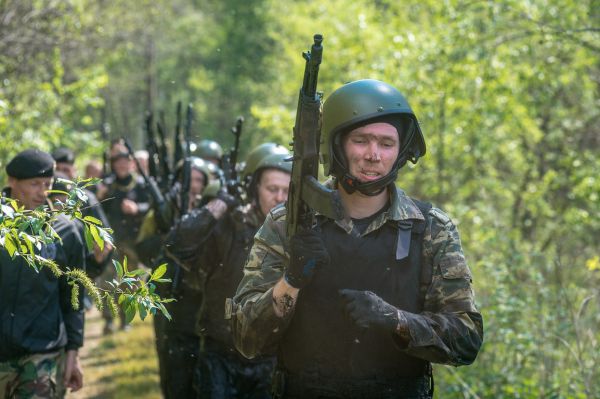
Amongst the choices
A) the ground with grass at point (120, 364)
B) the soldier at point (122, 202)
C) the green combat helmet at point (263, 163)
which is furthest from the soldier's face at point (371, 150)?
the soldier at point (122, 202)

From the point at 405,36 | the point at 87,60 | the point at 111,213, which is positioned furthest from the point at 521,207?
the point at 87,60

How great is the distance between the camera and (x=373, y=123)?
4.19 metres

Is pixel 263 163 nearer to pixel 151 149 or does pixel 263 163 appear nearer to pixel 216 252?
pixel 216 252

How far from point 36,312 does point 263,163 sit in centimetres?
188

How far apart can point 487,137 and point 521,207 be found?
6.97ft

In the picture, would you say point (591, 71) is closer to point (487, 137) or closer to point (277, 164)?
point (487, 137)

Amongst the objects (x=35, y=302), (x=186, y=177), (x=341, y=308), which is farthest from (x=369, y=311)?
(x=186, y=177)

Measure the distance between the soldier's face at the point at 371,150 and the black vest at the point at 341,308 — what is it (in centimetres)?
24

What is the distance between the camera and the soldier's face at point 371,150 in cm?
409

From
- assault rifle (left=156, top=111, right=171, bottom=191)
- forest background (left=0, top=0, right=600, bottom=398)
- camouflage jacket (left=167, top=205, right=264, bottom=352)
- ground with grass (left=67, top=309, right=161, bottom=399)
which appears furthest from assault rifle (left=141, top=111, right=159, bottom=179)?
camouflage jacket (left=167, top=205, right=264, bottom=352)

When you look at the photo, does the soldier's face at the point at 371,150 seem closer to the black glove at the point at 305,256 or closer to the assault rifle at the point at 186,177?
the black glove at the point at 305,256

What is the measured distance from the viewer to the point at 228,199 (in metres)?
7.00

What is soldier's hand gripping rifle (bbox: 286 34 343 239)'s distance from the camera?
3.71 m

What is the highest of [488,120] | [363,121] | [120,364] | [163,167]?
[488,120]
